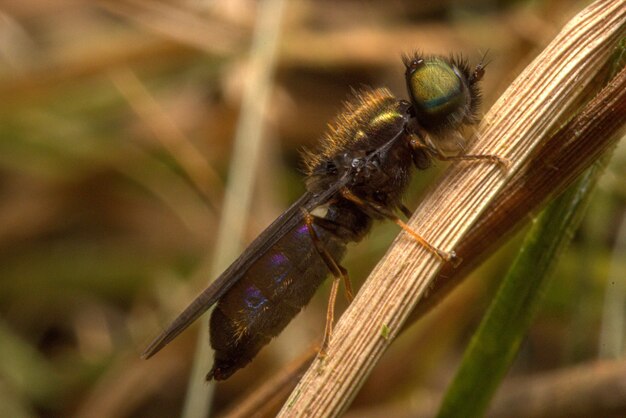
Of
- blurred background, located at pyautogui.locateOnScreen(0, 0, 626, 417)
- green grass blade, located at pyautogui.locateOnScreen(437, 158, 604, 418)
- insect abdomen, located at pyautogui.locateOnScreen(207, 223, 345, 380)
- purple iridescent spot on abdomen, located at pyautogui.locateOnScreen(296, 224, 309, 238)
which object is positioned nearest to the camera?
green grass blade, located at pyautogui.locateOnScreen(437, 158, 604, 418)

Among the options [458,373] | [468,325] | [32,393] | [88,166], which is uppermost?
[458,373]

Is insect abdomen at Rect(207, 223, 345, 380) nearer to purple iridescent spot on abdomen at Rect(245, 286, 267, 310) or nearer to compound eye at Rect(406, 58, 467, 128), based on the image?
purple iridescent spot on abdomen at Rect(245, 286, 267, 310)

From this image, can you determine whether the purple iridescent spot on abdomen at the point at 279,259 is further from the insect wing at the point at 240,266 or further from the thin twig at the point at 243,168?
the thin twig at the point at 243,168

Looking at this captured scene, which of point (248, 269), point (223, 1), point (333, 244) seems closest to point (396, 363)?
point (333, 244)

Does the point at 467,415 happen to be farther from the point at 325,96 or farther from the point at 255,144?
the point at 325,96

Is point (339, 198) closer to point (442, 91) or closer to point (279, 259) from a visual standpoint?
point (279, 259)

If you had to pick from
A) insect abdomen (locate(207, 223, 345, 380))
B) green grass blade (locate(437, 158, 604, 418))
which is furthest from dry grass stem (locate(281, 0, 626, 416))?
insect abdomen (locate(207, 223, 345, 380))
